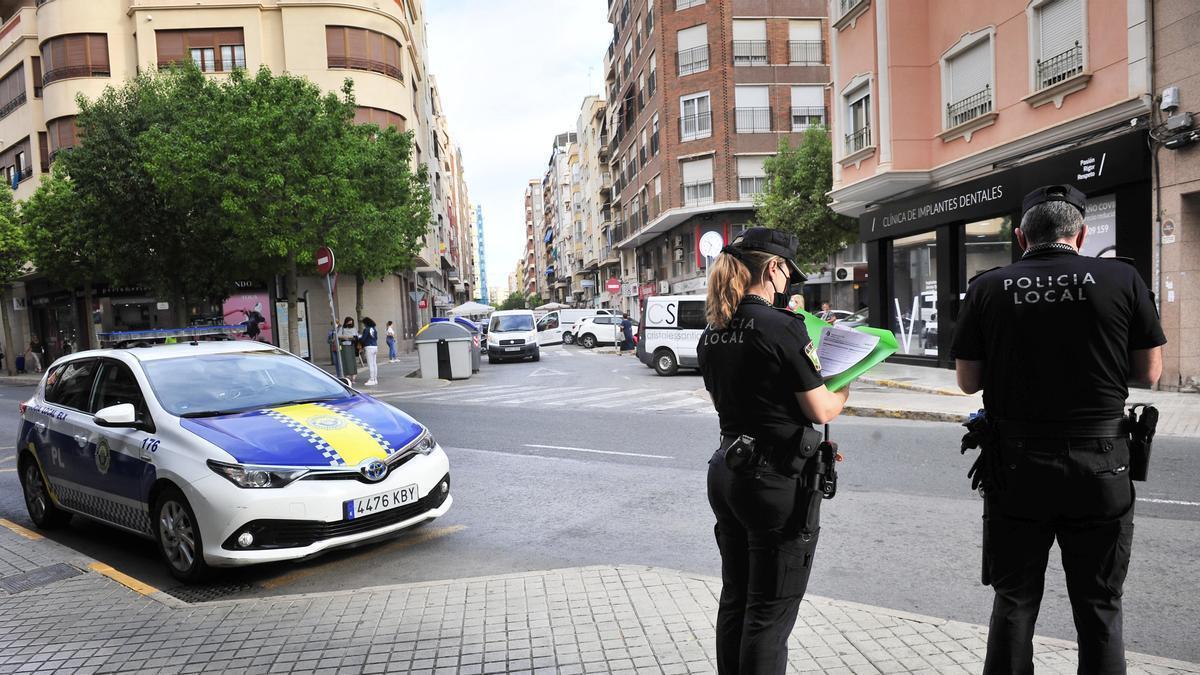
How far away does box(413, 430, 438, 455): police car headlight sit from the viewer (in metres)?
5.70

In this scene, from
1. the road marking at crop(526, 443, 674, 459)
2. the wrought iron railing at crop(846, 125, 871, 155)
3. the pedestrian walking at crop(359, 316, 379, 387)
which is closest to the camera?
the road marking at crop(526, 443, 674, 459)

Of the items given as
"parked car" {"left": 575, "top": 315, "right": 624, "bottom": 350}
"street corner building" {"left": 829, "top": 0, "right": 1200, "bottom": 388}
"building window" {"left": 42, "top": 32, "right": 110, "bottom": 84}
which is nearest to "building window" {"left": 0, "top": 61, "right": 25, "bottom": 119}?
"building window" {"left": 42, "top": 32, "right": 110, "bottom": 84}

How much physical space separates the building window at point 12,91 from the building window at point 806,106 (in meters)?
34.1

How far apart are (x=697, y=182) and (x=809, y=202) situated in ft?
34.0

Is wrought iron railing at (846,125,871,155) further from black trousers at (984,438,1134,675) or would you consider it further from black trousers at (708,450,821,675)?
black trousers at (708,450,821,675)

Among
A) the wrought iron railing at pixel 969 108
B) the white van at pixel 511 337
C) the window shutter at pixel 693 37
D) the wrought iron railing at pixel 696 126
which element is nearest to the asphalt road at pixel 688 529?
the wrought iron railing at pixel 969 108

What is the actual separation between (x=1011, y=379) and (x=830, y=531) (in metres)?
3.13

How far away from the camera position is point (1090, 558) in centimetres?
263

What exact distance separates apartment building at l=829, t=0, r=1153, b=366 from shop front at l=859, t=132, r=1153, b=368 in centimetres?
3

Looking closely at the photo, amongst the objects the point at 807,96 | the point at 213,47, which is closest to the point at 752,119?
the point at 807,96

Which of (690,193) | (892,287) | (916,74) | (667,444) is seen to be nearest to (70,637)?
(667,444)

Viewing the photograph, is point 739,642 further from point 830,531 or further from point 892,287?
point 892,287

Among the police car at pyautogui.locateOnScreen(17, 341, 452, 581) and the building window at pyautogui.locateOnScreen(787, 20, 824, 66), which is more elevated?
the building window at pyautogui.locateOnScreen(787, 20, 824, 66)

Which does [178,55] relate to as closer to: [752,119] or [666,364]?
[666,364]
